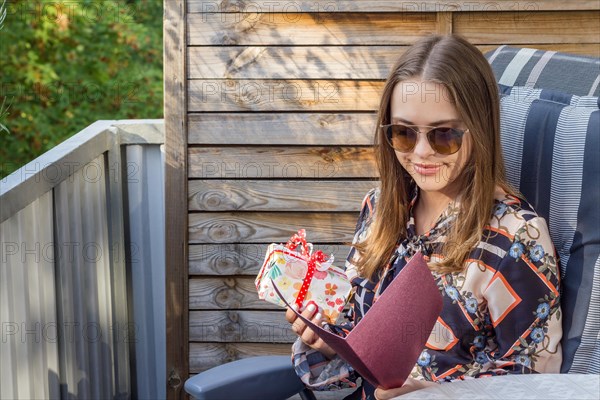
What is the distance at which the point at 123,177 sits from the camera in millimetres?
3176

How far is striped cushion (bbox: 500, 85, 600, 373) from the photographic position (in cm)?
179

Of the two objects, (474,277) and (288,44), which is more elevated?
(288,44)

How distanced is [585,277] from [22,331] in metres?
1.45

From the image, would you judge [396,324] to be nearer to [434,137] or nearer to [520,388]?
[520,388]

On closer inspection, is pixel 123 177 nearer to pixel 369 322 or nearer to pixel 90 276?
pixel 90 276

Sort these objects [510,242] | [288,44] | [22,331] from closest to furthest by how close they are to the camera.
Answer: [510,242]
[22,331]
[288,44]

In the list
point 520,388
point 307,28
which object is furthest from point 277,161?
point 520,388

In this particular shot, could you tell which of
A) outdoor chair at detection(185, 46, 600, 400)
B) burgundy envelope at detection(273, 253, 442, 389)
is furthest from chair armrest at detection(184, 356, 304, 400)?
burgundy envelope at detection(273, 253, 442, 389)

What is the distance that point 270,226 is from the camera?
9.53ft

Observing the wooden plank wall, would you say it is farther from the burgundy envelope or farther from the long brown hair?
the burgundy envelope

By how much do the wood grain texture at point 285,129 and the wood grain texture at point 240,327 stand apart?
59cm

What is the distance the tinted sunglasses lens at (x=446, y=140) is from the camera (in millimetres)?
1818

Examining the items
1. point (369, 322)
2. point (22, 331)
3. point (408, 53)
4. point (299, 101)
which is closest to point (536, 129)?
point (408, 53)

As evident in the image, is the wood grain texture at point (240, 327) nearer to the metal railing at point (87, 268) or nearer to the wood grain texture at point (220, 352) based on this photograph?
the wood grain texture at point (220, 352)
